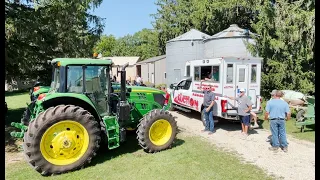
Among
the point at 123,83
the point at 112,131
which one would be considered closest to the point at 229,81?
the point at 123,83

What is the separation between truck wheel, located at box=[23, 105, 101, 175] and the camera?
219 inches

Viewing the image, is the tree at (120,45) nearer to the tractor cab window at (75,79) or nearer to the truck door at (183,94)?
the truck door at (183,94)

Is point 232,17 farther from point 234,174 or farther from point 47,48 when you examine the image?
point 234,174

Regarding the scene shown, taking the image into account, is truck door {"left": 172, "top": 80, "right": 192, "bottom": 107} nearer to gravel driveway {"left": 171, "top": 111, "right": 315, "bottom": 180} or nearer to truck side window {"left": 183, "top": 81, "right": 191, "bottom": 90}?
truck side window {"left": 183, "top": 81, "right": 191, "bottom": 90}

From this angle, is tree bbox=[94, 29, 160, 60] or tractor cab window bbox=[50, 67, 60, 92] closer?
tractor cab window bbox=[50, 67, 60, 92]

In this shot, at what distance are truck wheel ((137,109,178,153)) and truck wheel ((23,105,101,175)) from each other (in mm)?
1280

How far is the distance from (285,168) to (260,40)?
34.5 ft

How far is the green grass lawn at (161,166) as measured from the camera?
5.71 m

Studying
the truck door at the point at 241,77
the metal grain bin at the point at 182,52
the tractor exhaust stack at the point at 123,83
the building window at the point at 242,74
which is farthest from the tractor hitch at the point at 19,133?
the metal grain bin at the point at 182,52

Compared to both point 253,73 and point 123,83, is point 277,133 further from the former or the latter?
point 123,83

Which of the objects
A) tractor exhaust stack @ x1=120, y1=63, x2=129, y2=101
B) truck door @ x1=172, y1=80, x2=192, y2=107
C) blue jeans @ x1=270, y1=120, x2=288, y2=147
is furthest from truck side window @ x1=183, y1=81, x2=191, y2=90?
tractor exhaust stack @ x1=120, y1=63, x2=129, y2=101

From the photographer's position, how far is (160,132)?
7.46 metres
